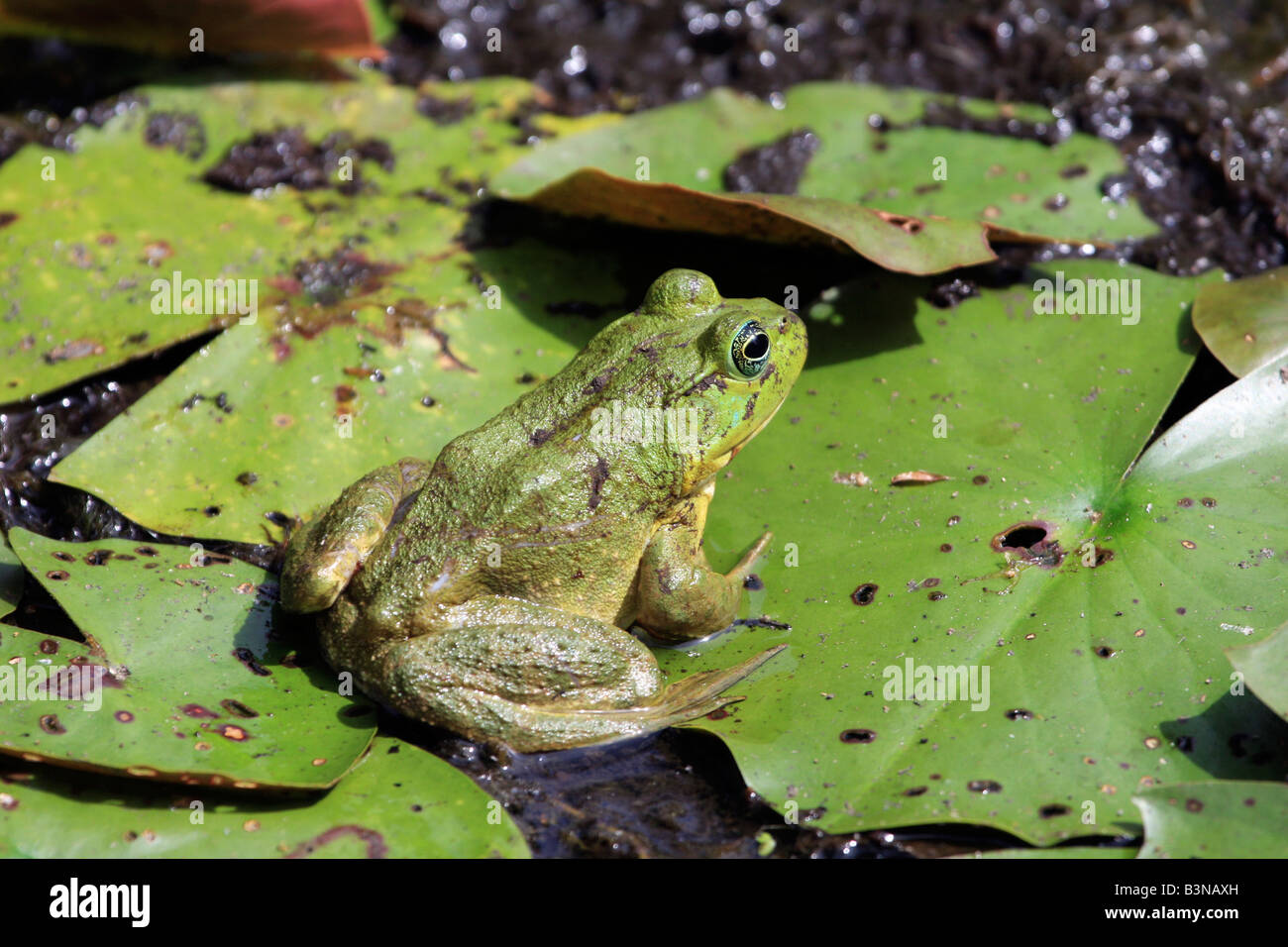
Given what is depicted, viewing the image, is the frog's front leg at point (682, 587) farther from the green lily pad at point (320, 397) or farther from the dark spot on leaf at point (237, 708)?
the dark spot on leaf at point (237, 708)

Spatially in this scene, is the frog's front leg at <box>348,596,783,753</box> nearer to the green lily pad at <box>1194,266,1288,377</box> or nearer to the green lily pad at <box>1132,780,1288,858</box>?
the green lily pad at <box>1132,780,1288,858</box>

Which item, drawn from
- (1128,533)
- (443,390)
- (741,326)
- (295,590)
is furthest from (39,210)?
(1128,533)

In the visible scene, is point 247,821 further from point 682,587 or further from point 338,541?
point 682,587

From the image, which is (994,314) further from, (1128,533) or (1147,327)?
(1128,533)

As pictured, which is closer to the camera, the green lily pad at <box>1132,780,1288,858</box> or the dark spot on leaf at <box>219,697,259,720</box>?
the green lily pad at <box>1132,780,1288,858</box>

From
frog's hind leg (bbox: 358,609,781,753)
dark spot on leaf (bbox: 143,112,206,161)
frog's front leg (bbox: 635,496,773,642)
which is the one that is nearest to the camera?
frog's hind leg (bbox: 358,609,781,753)

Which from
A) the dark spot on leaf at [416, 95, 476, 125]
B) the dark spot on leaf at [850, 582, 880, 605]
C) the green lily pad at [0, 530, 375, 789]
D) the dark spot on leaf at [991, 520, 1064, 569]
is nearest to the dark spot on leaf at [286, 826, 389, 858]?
the green lily pad at [0, 530, 375, 789]
